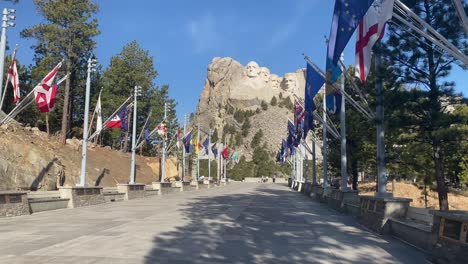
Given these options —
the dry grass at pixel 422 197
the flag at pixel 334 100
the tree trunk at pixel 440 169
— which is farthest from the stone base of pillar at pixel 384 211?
the dry grass at pixel 422 197

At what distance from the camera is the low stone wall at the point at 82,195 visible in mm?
24562

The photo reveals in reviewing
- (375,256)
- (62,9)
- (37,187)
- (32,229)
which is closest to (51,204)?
(32,229)

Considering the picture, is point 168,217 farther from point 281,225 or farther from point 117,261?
point 117,261

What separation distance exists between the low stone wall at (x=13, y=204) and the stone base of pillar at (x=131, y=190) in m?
13.5

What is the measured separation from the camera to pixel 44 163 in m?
34.8

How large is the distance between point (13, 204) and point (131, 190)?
15.5 meters

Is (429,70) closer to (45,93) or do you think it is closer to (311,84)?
(311,84)

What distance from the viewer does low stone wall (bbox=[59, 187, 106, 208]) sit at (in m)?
24.6

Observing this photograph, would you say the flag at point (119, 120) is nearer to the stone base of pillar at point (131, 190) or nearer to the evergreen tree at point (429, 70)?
the stone base of pillar at point (131, 190)

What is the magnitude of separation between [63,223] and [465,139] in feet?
45.1

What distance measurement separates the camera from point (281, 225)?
16922 mm

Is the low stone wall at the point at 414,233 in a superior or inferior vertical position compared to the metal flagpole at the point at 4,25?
inferior

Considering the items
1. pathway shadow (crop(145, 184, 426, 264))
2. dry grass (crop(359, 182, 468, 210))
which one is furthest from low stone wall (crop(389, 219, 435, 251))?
dry grass (crop(359, 182, 468, 210))

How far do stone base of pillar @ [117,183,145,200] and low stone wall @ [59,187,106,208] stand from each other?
4645 mm
